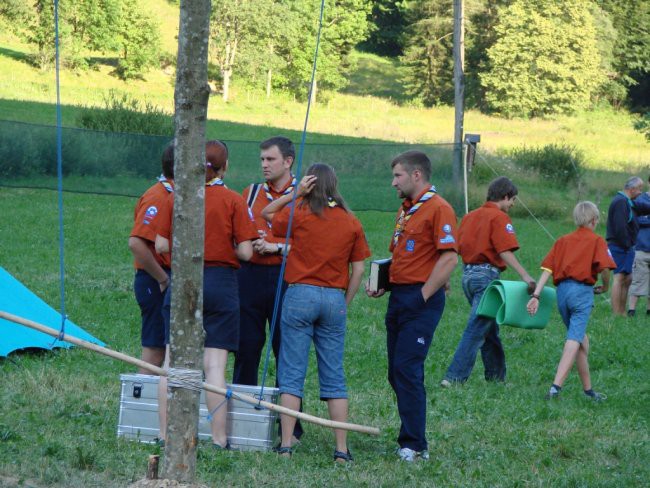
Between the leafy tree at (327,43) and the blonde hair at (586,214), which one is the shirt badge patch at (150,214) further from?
the leafy tree at (327,43)

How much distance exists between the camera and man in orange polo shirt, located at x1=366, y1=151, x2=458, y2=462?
5.98m

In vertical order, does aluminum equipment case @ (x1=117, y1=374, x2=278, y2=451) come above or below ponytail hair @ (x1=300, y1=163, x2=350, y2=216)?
below

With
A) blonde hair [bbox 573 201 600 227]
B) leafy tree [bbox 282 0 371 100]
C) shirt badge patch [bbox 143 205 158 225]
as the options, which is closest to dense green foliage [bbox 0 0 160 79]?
leafy tree [bbox 282 0 371 100]

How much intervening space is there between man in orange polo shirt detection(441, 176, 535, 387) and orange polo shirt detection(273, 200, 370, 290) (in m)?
2.73

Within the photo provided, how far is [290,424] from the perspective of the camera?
19.3ft

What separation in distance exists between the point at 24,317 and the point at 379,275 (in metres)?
3.95

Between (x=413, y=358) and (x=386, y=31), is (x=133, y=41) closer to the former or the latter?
(x=386, y=31)

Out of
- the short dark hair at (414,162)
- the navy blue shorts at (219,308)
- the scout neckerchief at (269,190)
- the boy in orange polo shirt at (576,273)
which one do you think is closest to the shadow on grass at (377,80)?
the boy in orange polo shirt at (576,273)

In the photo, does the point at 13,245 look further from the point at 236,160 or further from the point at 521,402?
the point at 521,402

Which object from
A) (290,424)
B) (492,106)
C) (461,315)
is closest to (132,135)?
(461,315)

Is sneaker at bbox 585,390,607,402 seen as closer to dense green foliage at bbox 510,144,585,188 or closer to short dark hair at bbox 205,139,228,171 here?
short dark hair at bbox 205,139,228,171

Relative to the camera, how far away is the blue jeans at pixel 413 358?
6008mm

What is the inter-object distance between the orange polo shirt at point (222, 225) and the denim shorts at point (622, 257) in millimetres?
8794

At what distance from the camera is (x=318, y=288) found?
19.3ft
